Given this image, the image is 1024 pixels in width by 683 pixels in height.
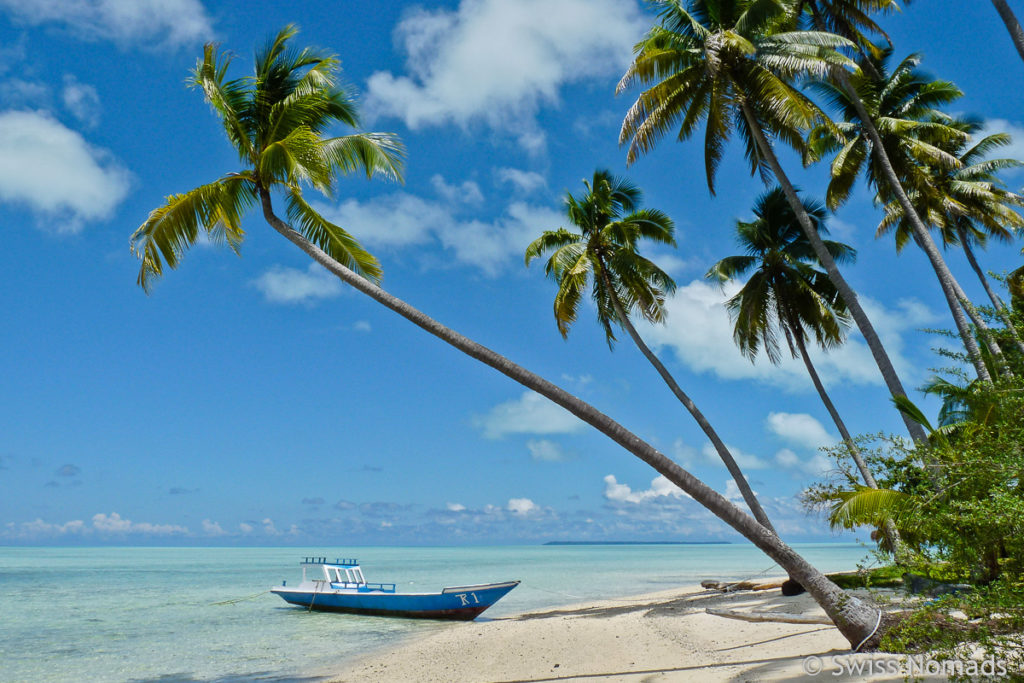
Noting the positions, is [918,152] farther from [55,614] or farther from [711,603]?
[55,614]

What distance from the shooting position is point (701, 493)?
7.51 meters

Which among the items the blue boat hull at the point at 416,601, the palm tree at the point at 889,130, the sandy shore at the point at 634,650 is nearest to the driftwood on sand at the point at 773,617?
the sandy shore at the point at 634,650

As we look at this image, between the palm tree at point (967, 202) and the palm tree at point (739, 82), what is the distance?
193 inches

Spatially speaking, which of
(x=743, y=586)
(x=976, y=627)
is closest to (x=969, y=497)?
(x=976, y=627)

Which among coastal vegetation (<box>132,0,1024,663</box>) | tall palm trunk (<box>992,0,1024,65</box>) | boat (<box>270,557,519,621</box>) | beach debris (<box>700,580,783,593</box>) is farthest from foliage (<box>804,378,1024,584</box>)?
boat (<box>270,557,519,621</box>)

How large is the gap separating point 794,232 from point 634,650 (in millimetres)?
12823

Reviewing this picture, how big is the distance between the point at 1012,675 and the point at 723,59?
463 inches

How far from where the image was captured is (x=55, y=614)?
24.8 m

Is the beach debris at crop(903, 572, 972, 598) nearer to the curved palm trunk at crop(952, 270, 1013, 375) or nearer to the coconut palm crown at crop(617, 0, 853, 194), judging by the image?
the curved palm trunk at crop(952, 270, 1013, 375)

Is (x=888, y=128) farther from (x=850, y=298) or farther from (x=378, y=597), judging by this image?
(x=378, y=597)

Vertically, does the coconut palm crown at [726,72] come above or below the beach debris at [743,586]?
above

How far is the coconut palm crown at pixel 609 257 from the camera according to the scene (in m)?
18.2

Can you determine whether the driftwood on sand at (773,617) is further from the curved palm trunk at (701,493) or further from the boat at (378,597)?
the boat at (378,597)

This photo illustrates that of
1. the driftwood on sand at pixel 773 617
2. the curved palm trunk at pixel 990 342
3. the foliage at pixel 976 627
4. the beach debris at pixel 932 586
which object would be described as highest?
the curved palm trunk at pixel 990 342
